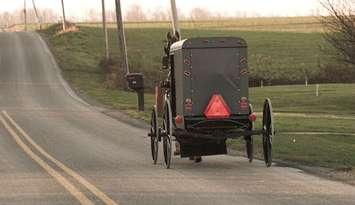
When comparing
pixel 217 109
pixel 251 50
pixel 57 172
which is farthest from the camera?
pixel 251 50

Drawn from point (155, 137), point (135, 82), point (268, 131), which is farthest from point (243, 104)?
point (135, 82)

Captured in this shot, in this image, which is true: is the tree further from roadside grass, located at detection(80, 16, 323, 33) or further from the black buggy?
roadside grass, located at detection(80, 16, 323, 33)

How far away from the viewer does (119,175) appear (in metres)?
12.3

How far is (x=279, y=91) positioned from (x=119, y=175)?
35176 mm

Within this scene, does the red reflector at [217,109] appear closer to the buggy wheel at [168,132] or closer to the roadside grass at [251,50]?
the buggy wheel at [168,132]

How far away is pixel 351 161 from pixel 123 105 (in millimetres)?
19241

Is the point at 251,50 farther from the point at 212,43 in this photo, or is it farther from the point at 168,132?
the point at 168,132

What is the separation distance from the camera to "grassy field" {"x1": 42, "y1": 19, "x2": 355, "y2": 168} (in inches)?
677

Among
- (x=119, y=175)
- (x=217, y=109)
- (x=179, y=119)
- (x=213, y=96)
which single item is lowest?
(x=119, y=175)

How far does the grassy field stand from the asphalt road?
8.05 feet

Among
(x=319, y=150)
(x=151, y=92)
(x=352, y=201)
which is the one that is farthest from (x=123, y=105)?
(x=352, y=201)

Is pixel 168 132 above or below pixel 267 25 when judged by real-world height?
above

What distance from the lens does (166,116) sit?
13664 millimetres

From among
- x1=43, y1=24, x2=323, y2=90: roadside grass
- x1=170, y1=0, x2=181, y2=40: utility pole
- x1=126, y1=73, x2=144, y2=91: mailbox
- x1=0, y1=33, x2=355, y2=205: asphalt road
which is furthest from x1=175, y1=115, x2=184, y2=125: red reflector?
x1=43, y1=24, x2=323, y2=90: roadside grass
